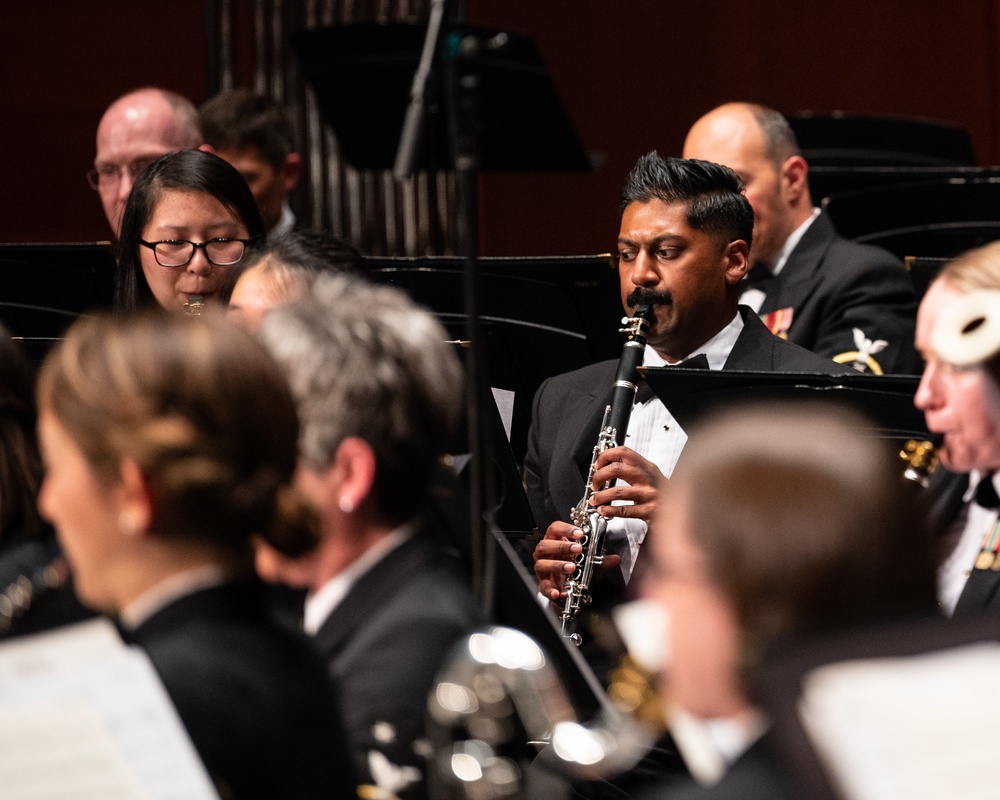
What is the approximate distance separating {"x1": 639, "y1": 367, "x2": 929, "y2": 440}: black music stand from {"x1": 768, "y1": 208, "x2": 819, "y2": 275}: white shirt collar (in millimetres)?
1720

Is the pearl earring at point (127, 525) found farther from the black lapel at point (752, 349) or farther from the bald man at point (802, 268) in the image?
the bald man at point (802, 268)

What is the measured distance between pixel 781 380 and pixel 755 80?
3.50 meters

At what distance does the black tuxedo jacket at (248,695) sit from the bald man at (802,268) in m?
2.39

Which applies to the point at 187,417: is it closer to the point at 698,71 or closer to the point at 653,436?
the point at 653,436

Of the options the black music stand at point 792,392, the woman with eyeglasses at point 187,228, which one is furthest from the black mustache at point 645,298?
the woman with eyeglasses at point 187,228

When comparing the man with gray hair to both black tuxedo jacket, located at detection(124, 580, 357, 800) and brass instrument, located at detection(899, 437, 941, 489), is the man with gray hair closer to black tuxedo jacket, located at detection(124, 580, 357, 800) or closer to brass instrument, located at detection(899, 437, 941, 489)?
black tuxedo jacket, located at detection(124, 580, 357, 800)

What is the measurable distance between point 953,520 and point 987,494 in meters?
0.08

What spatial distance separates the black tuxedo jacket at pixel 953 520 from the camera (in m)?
1.99

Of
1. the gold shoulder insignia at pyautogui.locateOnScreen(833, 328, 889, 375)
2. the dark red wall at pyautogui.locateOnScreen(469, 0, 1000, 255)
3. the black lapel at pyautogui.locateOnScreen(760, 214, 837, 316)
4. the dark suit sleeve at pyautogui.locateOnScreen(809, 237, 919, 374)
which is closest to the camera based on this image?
the gold shoulder insignia at pyautogui.locateOnScreen(833, 328, 889, 375)

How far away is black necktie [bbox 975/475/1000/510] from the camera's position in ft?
6.62

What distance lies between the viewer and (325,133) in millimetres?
5438

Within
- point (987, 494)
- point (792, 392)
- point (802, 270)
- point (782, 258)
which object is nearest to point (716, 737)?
point (987, 494)

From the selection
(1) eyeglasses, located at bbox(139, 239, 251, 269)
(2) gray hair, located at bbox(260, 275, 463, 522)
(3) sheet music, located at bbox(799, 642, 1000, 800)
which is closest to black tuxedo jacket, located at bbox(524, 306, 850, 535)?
(1) eyeglasses, located at bbox(139, 239, 251, 269)

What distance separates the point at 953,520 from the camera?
2.09 meters
